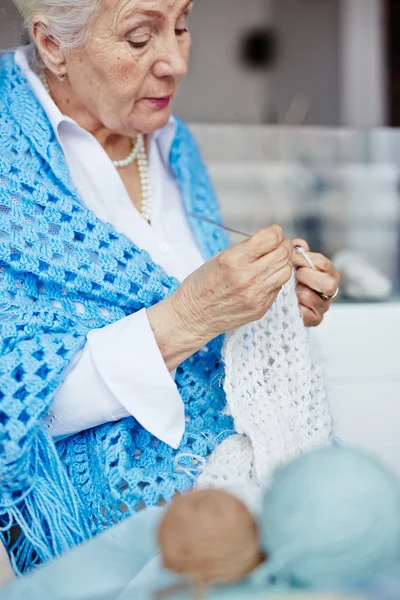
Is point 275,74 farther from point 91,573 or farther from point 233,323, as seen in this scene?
point 91,573

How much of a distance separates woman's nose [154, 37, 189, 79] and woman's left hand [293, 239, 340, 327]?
0.36 meters

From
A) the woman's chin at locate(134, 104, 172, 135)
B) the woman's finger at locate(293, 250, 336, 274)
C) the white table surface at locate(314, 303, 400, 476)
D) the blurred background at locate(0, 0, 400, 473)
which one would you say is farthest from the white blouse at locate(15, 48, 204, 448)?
the white table surface at locate(314, 303, 400, 476)

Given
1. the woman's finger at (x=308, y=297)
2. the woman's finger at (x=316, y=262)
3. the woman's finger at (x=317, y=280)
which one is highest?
the woman's finger at (x=316, y=262)

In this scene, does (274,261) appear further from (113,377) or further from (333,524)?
(333,524)

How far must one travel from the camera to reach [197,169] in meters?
1.58

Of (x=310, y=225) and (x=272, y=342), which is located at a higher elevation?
(x=310, y=225)

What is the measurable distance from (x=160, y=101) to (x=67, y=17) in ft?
0.69

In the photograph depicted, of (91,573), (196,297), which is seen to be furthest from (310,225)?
(91,573)

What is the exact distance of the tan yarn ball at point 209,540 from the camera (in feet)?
1.97

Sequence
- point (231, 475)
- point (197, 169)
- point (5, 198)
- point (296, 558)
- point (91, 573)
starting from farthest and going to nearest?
point (197, 169) → point (5, 198) → point (231, 475) → point (91, 573) → point (296, 558)

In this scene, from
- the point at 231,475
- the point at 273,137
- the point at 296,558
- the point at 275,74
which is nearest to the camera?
the point at 296,558

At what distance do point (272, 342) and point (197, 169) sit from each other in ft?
1.84

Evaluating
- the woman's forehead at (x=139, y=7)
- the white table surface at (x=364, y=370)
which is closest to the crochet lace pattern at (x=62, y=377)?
the woman's forehead at (x=139, y=7)

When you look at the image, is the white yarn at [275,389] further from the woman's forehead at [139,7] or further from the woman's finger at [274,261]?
the woman's forehead at [139,7]
